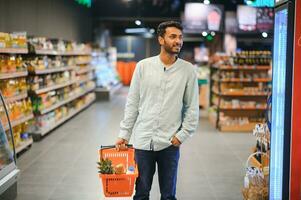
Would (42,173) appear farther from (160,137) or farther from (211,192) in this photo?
(160,137)

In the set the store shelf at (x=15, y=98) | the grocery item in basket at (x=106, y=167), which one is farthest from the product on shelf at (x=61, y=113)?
the grocery item in basket at (x=106, y=167)

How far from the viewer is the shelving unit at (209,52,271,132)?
1071 cm

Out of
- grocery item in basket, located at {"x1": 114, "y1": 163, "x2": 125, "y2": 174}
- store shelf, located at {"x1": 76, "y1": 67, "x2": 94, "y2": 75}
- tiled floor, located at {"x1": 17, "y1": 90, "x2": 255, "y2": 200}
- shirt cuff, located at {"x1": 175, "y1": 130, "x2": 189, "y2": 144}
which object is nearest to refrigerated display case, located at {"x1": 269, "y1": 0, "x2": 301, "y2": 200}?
shirt cuff, located at {"x1": 175, "y1": 130, "x2": 189, "y2": 144}

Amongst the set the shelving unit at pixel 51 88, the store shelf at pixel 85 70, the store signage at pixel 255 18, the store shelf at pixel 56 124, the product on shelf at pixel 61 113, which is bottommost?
the store shelf at pixel 56 124

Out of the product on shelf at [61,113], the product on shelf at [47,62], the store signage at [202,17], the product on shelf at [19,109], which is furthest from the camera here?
the store signage at [202,17]

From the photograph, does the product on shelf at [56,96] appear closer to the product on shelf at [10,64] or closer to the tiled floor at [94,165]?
the tiled floor at [94,165]

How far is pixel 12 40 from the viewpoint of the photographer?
7633 mm

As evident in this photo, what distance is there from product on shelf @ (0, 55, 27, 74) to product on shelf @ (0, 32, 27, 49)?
210 millimetres

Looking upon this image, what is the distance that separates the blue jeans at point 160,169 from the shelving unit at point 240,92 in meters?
7.05

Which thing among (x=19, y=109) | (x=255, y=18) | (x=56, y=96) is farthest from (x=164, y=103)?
(x=255, y=18)

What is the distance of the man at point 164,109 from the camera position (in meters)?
3.66

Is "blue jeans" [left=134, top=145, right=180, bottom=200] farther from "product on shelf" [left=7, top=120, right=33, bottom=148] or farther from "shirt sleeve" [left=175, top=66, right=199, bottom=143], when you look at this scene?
"product on shelf" [left=7, top=120, right=33, bottom=148]

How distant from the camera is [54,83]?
11.1 metres

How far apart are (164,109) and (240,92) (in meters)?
7.31
